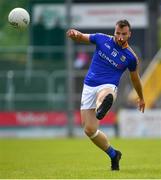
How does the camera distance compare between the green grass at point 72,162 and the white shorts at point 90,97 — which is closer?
the green grass at point 72,162

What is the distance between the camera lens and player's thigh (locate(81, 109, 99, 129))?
42.7ft

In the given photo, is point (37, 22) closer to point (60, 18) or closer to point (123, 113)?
point (60, 18)

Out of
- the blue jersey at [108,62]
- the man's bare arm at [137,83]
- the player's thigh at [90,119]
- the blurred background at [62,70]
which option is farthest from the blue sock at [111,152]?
the blurred background at [62,70]

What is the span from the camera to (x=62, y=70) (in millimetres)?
33188

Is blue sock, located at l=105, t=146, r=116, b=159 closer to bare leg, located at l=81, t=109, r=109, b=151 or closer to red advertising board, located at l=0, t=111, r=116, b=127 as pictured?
bare leg, located at l=81, t=109, r=109, b=151

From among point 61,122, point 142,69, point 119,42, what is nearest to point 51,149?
point 119,42

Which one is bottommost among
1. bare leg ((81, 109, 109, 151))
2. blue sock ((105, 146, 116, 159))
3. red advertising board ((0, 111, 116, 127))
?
red advertising board ((0, 111, 116, 127))

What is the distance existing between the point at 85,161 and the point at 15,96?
16117mm

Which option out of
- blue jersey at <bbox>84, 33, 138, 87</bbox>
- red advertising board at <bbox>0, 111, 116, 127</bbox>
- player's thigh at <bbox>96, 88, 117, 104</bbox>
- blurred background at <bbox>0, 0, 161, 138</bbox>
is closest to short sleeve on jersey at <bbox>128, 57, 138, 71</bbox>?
blue jersey at <bbox>84, 33, 138, 87</bbox>

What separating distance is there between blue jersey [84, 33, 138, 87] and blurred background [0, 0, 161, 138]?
16220 mm

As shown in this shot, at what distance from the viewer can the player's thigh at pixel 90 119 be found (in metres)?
13.0

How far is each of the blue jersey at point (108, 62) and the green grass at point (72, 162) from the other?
144cm

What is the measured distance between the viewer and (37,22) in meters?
35.2

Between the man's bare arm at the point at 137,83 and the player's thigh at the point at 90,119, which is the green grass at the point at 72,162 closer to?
the player's thigh at the point at 90,119
